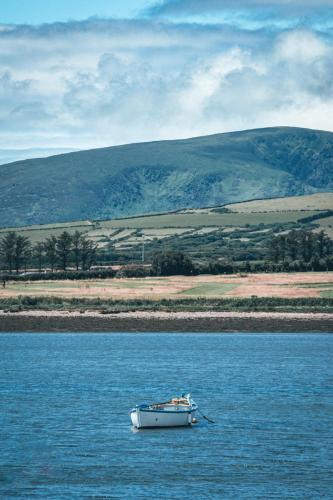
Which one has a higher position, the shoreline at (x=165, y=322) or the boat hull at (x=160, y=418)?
the shoreline at (x=165, y=322)

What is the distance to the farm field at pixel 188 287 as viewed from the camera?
119 metres

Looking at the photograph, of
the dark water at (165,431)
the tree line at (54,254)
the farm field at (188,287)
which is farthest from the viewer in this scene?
the tree line at (54,254)

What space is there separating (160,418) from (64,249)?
114983mm

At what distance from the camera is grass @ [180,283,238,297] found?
398ft

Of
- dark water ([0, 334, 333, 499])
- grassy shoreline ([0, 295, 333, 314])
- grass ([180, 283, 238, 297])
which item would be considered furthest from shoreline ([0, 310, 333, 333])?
grass ([180, 283, 238, 297])

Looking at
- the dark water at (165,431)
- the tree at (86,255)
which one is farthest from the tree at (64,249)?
the dark water at (165,431)

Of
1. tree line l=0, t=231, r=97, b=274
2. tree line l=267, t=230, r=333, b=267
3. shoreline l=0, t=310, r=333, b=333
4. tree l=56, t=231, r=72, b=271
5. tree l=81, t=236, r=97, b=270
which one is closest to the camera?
shoreline l=0, t=310, r=333, b=333

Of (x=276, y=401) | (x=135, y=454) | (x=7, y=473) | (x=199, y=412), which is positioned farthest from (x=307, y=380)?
(x=7, y=473)

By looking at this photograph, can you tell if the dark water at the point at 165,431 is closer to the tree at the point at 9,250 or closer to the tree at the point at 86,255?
the tree at the point at 9,250

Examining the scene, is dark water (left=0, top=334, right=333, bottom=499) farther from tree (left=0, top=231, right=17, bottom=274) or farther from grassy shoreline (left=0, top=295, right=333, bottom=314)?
tree (left=0, top=231, right=17, bottom=274)

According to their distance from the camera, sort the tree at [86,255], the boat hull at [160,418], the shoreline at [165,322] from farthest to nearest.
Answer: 1. the tree at [86,255]
2. the shoreline at [165,322]
3. the boat hull at [160,418]

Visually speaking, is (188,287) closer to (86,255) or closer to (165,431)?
(86,255)

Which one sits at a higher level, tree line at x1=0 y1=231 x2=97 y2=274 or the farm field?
tree line at x1=0 y1=231 x2=97 y2=274

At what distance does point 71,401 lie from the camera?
56.3 meters
